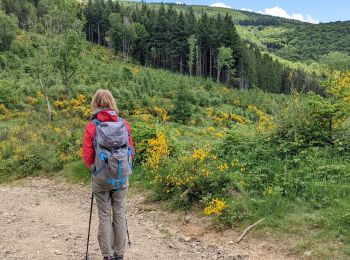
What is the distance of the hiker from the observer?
4707mm

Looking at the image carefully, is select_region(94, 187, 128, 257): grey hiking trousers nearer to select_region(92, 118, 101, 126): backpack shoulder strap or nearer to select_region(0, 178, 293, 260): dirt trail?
select_region(0, 178, 293, 260): dirt trail

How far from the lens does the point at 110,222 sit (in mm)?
5039

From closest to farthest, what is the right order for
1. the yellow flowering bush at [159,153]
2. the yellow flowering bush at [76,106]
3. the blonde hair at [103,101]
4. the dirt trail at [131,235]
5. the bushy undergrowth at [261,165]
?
1. the blonde hair at [103,101]
2. the dirt trail at [131,235]
3. the bushy undergrowth at [261,165]
4. the yellow flowering bush at [159,153]
5. the yellow flowering bush at [76,106]

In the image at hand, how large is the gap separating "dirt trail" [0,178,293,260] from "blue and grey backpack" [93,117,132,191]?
1.45 metres

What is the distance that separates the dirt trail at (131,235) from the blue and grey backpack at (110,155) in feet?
4.77

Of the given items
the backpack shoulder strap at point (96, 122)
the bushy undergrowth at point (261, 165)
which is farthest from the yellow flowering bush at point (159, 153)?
the backpack shoulder strap at point (96, 122)

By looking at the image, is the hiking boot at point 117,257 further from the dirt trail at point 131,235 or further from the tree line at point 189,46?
the tree line at point 189,46

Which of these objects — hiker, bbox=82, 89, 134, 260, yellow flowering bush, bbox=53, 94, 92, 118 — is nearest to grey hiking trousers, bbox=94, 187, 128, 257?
hiker, bbox=82, 89, 134, 260

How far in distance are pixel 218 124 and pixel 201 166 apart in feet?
Result: 73.8

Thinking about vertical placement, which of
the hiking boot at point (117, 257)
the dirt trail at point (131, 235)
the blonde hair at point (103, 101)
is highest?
the blonde hair at point (103, 101)

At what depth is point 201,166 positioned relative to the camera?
25.1ft

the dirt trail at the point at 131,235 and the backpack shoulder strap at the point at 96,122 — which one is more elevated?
the backpack shoulder strap at the point at 96,122

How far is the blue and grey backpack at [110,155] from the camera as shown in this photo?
468cm

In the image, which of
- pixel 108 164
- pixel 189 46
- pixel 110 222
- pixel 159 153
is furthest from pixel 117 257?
pixel 189 46
